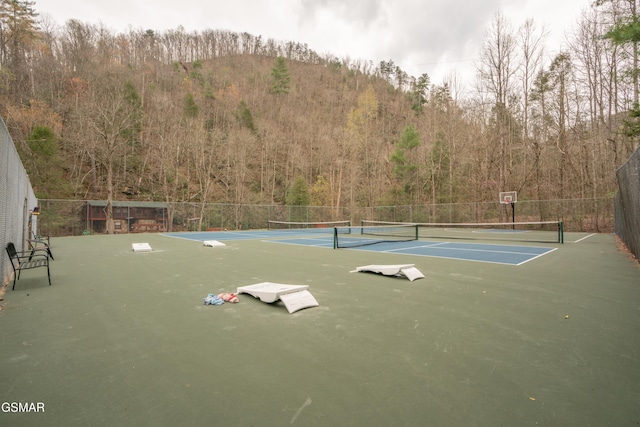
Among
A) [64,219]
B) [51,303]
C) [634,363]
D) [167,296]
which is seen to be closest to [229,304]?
[167,296]

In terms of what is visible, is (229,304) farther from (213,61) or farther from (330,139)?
(213,61)

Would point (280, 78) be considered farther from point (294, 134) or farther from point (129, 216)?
point (129, 216)

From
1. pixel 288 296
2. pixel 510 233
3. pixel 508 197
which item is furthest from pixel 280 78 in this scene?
pixel 288 296

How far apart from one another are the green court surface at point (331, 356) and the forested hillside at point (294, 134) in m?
16.1

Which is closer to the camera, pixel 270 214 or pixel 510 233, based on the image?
pixel 510 233

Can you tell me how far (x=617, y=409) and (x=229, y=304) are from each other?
4.13 meters

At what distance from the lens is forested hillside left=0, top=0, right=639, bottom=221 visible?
894 inches

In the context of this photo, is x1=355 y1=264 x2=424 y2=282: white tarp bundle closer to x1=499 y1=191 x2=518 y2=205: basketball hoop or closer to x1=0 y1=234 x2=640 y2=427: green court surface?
x1=0 y1=234 x2=640 y2=427: green court surface

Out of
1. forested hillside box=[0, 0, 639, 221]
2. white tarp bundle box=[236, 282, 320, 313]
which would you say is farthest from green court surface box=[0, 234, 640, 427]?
forested hillside box=[0, 0, 639, 221]

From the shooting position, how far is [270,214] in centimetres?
2941

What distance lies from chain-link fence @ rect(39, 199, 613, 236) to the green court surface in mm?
19973

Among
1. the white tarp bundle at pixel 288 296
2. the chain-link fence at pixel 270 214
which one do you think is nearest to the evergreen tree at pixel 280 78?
the chain-link fence at pixel 270 214

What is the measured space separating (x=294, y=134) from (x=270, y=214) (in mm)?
21184

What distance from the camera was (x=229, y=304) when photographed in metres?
4.53
